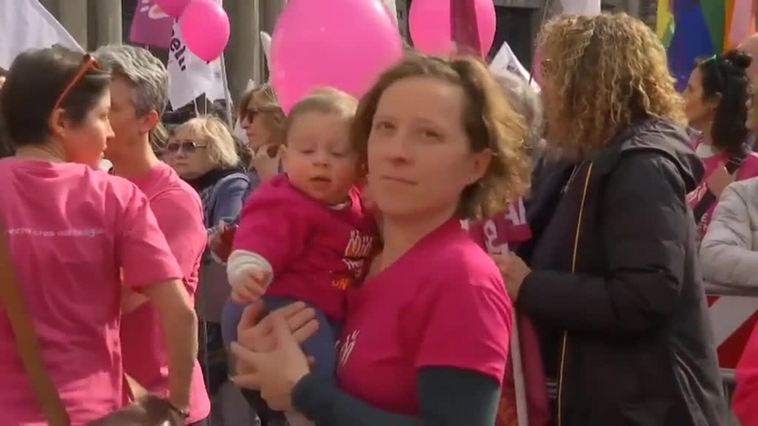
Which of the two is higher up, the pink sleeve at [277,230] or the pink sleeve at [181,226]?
the pink sleeve at [277,230]

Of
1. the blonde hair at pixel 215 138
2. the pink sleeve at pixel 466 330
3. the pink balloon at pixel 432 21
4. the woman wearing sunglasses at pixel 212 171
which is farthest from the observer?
the blonde hair at pixel 215 138

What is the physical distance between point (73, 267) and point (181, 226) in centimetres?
75

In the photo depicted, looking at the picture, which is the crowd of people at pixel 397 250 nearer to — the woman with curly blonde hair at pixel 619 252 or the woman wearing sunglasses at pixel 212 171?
the woman with curly blonde hair at pixel 619 252

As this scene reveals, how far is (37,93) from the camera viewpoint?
2.97 m

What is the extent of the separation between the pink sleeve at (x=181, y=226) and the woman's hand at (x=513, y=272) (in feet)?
3.06

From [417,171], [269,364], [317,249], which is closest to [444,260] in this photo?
[417,171]

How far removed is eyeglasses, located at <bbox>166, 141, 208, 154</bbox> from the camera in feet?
21.2

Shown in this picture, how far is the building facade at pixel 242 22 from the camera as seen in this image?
2658 centimetres

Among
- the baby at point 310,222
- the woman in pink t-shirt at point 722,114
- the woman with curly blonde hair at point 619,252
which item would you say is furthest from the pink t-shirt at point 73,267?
the woman in pink t-shirt at point 722,114

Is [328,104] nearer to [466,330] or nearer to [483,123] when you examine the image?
[483,123]

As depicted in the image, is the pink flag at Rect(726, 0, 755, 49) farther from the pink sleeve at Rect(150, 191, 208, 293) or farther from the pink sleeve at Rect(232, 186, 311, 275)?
the pink sleeve at Rect(232, 186, 311, 275)

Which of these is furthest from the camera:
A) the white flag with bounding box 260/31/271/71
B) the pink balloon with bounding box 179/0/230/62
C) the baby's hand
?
the pink balloon with bounding box 179/0/230/62

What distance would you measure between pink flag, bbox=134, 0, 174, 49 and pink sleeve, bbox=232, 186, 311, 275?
30.7 feet

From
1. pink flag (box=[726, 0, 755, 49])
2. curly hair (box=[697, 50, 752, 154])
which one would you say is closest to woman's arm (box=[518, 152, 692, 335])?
curly hair (box=[697, 50, 752, 154])
